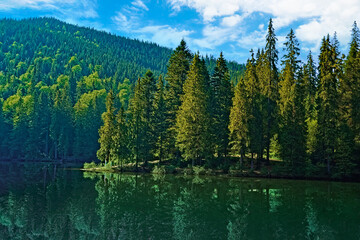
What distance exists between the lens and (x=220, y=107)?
5181 cm

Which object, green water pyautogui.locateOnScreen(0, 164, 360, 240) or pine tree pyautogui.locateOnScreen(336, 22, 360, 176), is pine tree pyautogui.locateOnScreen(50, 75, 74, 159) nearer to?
green water pyautogui.locateOnScreen(0, 164, 360, 240)

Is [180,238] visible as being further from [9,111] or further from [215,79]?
[9,111]

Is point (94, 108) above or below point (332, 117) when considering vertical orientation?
above

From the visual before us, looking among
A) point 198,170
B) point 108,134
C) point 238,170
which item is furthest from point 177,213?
point 108,134

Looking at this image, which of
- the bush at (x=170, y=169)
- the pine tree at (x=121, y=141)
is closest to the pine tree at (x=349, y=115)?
the bush at (x=170, y=169)

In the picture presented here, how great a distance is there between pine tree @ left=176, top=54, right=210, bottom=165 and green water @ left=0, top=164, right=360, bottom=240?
1753cm

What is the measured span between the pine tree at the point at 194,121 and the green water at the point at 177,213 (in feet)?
57.5

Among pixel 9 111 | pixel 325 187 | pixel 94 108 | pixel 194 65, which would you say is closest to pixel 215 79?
pixel 194 65

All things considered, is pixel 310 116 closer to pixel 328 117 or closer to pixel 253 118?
pixel 328 117

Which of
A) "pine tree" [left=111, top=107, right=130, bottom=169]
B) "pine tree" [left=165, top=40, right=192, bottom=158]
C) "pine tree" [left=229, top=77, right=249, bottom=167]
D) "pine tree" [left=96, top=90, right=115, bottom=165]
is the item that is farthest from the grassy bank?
"pine tree" [left=165, top=40, right=192, bottom=158]

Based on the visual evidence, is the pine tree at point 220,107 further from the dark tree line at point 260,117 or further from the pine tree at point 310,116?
the pine tree at point 310,116

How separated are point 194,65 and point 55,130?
54.5m

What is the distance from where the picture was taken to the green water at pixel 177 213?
16312 millimetres

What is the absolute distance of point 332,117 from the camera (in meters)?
43.5
